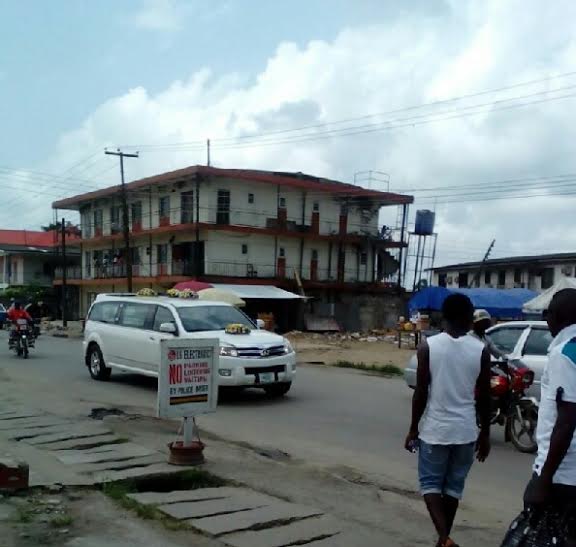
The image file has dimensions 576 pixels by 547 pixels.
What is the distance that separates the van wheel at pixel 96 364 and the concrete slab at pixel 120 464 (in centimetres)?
835

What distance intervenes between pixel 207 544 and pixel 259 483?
1917 millimetres

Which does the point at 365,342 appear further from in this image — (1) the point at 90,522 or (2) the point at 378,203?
(1) the point at 90,522

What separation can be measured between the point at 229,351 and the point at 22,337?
11431 millimetres

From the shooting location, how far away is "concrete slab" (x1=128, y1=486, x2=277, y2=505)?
241 inches

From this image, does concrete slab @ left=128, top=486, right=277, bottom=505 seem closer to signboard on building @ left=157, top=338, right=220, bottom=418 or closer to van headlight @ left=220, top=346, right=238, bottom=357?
signboard on building @ left=157, top=338, right=220, bottom=418

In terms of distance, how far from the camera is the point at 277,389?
13.6m

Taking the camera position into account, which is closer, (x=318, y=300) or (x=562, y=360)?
(x=562, y=360)

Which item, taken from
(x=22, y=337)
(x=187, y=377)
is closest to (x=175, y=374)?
(x=187, y=377)

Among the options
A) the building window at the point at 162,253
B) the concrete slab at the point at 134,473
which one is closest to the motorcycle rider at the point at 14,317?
the concrete slab at the point at 134,473

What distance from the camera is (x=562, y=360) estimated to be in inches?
135

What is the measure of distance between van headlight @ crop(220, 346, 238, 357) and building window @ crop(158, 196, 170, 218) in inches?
1480

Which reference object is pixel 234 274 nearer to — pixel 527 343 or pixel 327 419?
pixel 327 419

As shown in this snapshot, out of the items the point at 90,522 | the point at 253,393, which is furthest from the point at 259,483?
the point at 253,393

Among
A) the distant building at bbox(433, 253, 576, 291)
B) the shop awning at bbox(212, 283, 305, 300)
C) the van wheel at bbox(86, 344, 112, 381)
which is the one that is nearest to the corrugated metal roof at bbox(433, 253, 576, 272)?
the distant building at bbox(433, 253, 576, 291)
